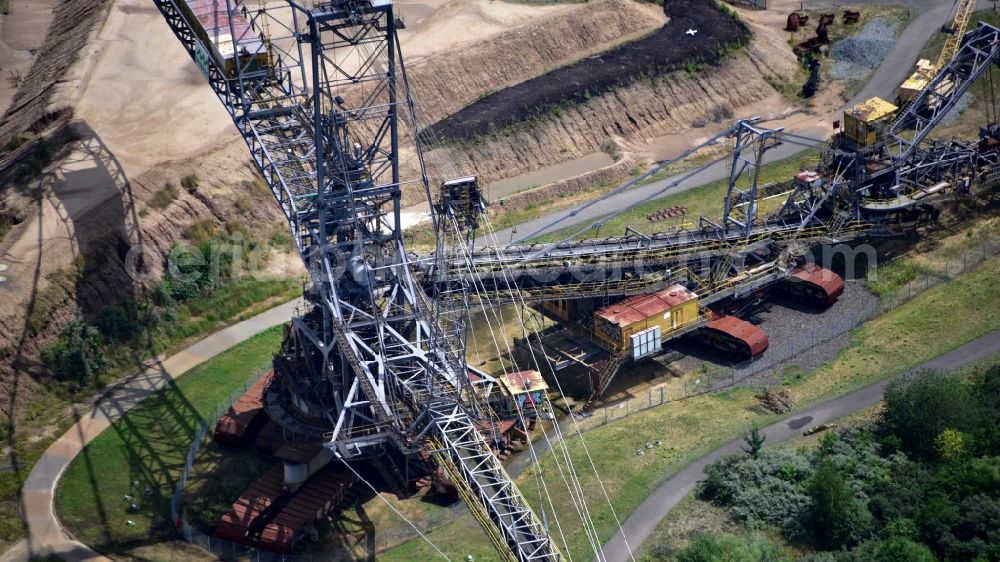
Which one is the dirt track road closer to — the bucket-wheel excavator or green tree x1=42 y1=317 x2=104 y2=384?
the bucket-wheel excavator

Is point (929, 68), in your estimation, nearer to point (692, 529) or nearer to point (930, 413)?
point (930, 413)

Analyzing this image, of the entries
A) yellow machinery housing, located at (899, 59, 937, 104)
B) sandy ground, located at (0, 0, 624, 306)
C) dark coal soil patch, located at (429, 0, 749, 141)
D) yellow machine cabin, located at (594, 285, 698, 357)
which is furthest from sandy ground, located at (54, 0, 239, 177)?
yellow machinery housing, located at (899, 59, 937, 104)

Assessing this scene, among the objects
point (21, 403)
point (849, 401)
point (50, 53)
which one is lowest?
point (849, 401)

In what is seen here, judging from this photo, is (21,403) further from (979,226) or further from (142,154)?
(979,226)

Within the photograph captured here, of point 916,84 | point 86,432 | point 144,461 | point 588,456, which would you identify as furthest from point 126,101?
point 916,84

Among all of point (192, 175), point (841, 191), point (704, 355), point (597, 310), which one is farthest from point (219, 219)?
point (841, 191)

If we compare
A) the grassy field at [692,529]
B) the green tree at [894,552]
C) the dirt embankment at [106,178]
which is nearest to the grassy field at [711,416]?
the grassy field at [692,529]
